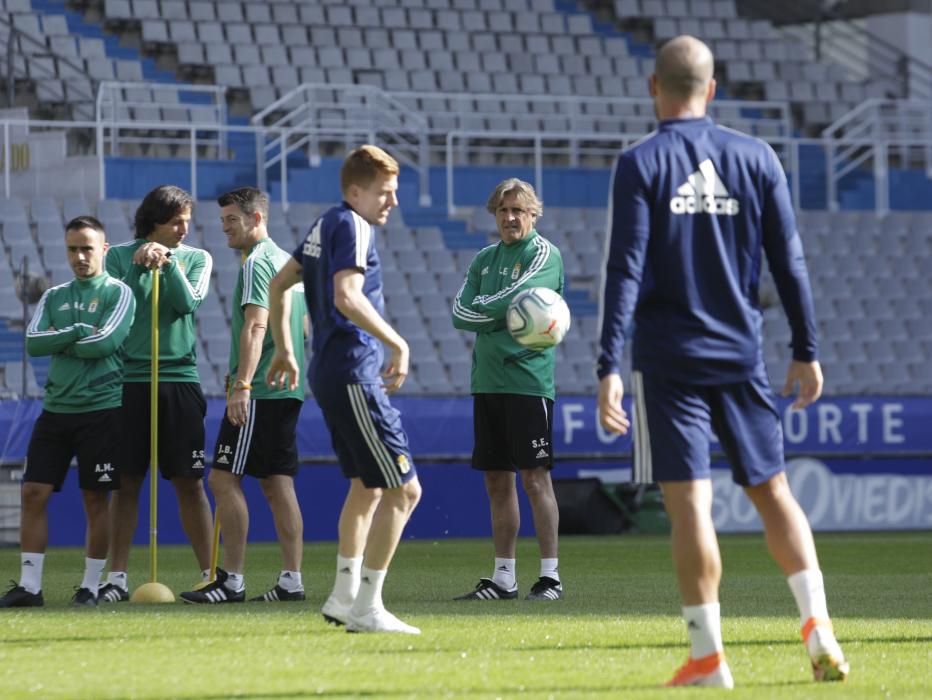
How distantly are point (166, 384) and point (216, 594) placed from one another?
1.05 m

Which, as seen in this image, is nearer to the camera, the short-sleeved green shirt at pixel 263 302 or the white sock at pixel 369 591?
the white sock at pixel 369 591

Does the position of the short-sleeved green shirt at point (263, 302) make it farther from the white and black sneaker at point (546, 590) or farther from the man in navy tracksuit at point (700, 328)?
the man in navy tracksuit at point (700, 328)

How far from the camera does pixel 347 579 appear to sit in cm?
711

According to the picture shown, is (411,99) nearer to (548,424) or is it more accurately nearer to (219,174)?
(219,174)

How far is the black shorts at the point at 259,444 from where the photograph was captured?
28.1 ft

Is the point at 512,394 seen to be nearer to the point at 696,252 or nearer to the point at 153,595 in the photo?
the point at 153,595

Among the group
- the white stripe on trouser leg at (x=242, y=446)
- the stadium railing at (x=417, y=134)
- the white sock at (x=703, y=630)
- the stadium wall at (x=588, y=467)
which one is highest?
the stadium railing at (x=417, y=134)

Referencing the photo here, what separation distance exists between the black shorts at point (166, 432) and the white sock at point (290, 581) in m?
0.67

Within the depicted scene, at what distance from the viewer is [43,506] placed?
27.6ft

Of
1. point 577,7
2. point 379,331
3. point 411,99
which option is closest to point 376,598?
point 379,331

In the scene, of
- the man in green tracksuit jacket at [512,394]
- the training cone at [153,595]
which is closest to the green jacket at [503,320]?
the man in green tracksuit jacket at [512,394]

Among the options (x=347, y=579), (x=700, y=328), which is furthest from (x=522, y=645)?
(x=700, y=328)

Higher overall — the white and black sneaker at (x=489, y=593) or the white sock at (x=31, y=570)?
the white sock at (x=31, y=570)

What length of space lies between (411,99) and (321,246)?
52.8 ft
